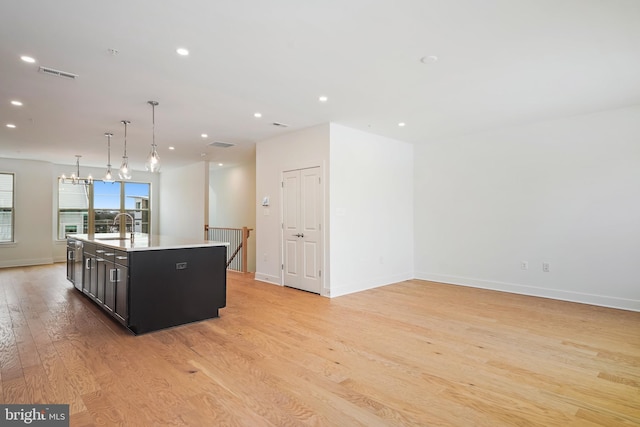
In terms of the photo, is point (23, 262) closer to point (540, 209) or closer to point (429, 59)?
point (429, 59)

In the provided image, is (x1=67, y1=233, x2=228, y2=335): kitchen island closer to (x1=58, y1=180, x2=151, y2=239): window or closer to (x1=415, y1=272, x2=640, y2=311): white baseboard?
(x1=415, y1=272, x2=640, y2=311): white baseboard

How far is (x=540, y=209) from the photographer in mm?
5352

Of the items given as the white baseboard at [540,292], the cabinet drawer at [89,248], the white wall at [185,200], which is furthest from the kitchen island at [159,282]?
the white wall at [185,200]

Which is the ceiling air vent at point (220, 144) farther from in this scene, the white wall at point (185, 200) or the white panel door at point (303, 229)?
the white wall at point (185, 200)

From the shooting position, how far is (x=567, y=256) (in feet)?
16.8

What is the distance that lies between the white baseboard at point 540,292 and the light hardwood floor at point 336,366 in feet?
0.73

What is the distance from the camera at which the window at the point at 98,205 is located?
9.73m

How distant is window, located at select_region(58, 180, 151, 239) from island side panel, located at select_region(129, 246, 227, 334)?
700 centimetres

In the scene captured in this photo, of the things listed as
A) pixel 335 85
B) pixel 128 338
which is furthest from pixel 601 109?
pixel 128 338

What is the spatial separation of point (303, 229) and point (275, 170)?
4.29 feet

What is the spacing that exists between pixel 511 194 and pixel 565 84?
2.19 m

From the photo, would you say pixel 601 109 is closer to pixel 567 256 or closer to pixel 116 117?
pixel 567 256

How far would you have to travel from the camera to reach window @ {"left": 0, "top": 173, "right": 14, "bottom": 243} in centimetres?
853

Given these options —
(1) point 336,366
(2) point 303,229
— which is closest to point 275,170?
(2) point 303,229
